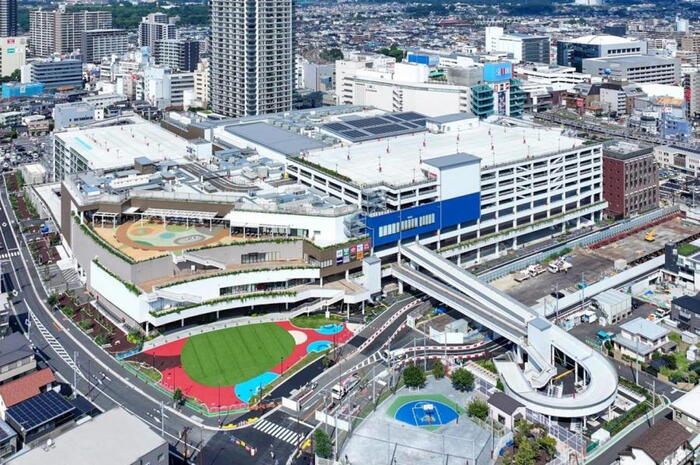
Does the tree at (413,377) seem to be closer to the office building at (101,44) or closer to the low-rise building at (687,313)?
the low-rise building at (687,313)

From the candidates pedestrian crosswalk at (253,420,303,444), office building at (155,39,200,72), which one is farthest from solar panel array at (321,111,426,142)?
office building at (155,39,200,72)

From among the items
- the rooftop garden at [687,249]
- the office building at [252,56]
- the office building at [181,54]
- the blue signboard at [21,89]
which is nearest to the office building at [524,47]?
the office building at [181,54]

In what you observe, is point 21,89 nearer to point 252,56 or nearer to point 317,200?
point 252,56

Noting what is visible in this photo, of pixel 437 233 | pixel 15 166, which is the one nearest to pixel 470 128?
pixel 437 233

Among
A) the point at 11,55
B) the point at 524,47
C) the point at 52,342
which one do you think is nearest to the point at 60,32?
the point at 11,55

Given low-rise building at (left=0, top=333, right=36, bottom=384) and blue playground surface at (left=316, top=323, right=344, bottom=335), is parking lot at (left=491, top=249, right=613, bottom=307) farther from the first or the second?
low-rise building at (left=0, top=333, right=36, bottom=384)
